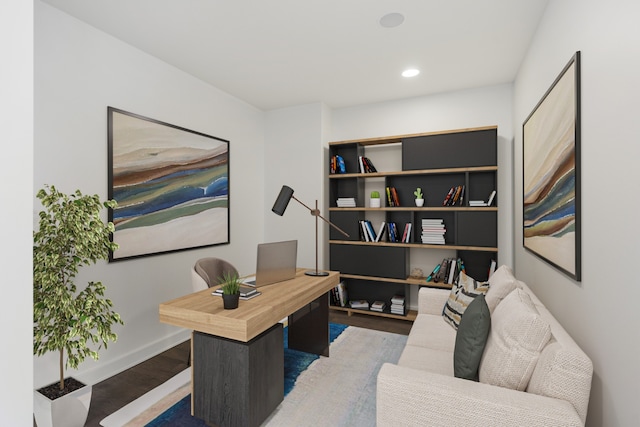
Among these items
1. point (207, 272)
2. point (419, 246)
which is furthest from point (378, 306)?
point (207, 272)

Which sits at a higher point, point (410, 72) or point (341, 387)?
point (410, 72)

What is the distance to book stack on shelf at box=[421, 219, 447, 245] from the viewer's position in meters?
3.50

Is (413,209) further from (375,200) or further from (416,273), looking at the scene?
(416,273)

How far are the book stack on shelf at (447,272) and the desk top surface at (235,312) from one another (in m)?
1.89

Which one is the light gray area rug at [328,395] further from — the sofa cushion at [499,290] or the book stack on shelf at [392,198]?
the book stack on shelf at [392,198]

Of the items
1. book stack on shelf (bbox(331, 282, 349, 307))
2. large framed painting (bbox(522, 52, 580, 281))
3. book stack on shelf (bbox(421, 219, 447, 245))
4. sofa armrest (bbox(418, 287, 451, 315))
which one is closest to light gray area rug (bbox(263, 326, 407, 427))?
sofa armrest (bbox(418, 287, 451, 315))

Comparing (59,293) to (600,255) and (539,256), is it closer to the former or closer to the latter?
(600,255)

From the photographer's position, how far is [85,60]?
2281mm

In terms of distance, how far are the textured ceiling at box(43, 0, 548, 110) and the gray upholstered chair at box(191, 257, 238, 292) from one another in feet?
5.95

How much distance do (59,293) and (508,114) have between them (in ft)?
13.4

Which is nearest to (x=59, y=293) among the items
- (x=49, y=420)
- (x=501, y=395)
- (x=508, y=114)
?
(x=49, y=420)

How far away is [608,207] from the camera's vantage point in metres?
1.21

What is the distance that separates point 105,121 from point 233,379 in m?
2.11

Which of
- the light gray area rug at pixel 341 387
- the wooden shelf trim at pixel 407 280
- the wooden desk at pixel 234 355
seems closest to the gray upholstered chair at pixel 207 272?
the wooden desk at pixel 234 355
